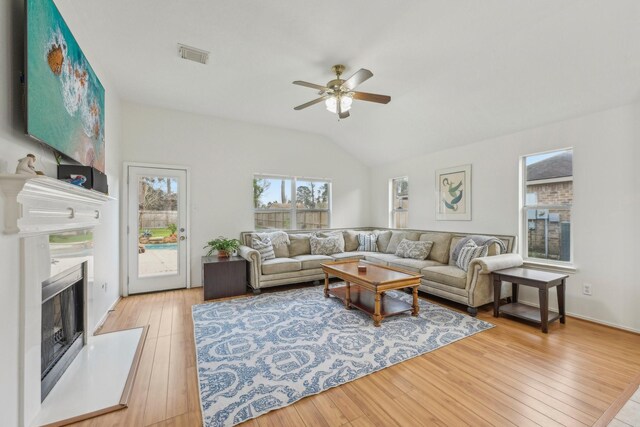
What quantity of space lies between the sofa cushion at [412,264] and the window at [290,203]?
1.94 meters

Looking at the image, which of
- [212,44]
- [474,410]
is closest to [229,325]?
[474,410]

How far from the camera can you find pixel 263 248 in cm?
448

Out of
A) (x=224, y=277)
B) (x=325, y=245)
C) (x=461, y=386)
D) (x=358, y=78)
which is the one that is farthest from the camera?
Result: (x=325, y=245)

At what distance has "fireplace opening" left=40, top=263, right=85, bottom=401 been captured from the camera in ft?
5.99

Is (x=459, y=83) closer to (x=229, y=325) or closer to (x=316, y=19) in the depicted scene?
(x=316, y=19)

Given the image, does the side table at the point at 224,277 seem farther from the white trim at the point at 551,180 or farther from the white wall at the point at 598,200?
the white trim at the point at 551,180

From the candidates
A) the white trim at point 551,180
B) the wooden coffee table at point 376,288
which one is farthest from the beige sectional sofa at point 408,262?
the white trim at point 551,180

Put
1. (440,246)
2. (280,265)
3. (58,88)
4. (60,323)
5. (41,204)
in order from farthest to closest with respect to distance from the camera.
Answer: (440,246)
(280,265)
(60,323)
(58,88)
(41,204)

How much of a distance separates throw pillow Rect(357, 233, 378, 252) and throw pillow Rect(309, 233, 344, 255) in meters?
0.57

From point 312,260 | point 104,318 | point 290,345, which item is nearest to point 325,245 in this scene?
point 312,260

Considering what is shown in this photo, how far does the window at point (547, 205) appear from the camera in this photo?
133 inches

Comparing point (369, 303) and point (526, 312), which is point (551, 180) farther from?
point (369, 303)

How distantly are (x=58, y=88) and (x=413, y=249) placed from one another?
15.0 feet

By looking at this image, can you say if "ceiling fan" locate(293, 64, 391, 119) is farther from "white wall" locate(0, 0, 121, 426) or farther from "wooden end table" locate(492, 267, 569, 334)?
"wooden end table" locate(492, 267, 569, 334)
